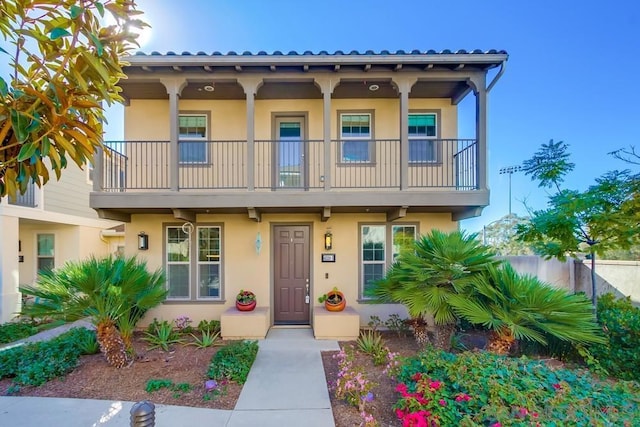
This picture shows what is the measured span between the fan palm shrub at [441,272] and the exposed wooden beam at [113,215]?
629 centimetres

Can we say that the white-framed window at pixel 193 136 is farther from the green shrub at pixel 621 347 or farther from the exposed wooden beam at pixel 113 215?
the green shrub at pixel 621 347

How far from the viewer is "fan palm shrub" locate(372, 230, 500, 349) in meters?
4.95

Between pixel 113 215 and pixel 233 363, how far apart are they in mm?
4549

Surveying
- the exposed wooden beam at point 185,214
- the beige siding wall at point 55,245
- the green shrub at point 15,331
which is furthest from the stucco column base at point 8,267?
the exposed wooden beam at point 185,214

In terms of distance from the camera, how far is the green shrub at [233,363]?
4.80 meters

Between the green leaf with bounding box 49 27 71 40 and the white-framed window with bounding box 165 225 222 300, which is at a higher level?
the green leaf with bounding box 49 27 71 40

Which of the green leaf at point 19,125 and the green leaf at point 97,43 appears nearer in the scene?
the green leaf at point 19,125

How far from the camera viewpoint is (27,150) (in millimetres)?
2197

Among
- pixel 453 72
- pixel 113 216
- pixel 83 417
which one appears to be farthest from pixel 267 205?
pixel 453 72

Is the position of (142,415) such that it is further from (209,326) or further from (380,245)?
(380,245)

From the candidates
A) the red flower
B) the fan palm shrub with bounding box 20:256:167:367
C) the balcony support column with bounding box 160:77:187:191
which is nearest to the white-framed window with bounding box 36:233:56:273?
the fan palm shrub with bounding box 20:256:167:367

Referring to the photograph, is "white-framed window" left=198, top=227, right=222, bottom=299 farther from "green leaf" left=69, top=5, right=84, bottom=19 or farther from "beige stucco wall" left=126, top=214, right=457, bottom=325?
"green leaf" left=69, top=5, right=84, bottom=19

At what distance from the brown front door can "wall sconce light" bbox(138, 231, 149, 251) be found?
3082mm

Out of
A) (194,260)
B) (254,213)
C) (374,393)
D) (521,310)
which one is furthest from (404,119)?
(194,260)
